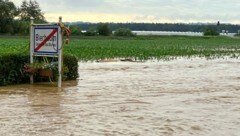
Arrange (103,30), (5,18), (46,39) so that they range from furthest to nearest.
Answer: (103,30), (5,18), (46,39)

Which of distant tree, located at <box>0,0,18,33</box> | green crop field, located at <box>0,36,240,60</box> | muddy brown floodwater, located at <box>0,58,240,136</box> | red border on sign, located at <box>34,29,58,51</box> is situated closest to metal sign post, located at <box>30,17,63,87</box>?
red border on sign, located at <box>34,29,58,51</box>

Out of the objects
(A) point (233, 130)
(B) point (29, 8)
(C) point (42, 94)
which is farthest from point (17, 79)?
(B) point (29, 8)

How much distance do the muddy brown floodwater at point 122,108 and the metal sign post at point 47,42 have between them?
906mm

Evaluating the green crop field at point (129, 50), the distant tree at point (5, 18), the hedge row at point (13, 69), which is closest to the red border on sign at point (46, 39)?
the hedge row at point (13, 69)

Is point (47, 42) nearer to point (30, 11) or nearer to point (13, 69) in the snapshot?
point (13, 69)

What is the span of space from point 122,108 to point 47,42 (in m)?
4.54

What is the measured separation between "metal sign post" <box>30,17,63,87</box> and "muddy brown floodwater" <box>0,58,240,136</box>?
0.91 m

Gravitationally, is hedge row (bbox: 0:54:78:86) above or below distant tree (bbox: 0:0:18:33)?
below

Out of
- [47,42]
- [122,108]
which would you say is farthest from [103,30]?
[122,108]

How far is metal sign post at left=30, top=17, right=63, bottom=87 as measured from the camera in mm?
13961

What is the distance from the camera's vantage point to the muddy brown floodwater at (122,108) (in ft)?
27.7

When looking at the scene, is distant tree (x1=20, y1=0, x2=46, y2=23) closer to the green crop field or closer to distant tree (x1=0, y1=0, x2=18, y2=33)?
distant tree (x1=0, y1=0, x2=18, y2=33)

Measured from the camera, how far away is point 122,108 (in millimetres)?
10617

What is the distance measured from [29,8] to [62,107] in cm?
10283
